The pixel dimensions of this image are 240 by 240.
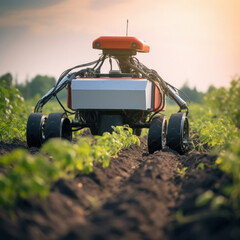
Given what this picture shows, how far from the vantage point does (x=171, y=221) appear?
3.82 meters

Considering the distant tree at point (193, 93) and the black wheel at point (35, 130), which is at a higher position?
the black wheel at point (35, 130)

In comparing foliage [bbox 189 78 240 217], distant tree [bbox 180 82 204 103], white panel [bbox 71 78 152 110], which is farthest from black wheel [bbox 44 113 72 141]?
distant tree [bbox 180 82 204 103]

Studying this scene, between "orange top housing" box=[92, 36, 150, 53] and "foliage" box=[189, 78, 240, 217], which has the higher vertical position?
"orange top housing" box=[92, 36, 150, 53]

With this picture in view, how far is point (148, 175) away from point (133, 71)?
11.9 ft

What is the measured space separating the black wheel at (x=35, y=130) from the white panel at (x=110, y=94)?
2.79 ft

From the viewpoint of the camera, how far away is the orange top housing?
778cm

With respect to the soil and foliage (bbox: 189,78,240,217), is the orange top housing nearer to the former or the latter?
foliage (bbox: 189,78,240,217)

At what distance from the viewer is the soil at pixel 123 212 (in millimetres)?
3367

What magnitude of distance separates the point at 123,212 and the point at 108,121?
394 centimetres

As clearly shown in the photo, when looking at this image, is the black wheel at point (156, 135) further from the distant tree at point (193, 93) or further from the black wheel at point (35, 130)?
the distant tree at point (193, 93)

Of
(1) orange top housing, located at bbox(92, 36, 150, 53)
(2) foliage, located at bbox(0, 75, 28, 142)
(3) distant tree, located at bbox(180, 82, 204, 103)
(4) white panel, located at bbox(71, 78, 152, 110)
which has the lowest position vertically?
(3) distant tree, located at bbox(180, 82, 204, 103)

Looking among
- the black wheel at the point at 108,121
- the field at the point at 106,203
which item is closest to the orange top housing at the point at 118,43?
the black wheel at the point at 108,121

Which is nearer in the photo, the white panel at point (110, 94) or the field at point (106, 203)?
the field at point (106, 203)

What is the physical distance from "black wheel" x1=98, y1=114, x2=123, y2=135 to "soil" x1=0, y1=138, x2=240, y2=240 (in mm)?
2189
